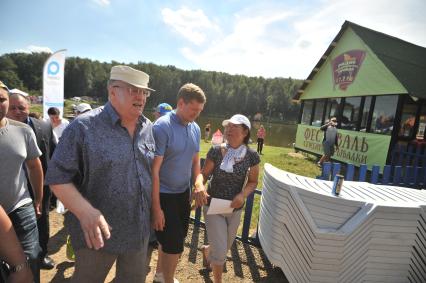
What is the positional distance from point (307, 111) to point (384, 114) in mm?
6607

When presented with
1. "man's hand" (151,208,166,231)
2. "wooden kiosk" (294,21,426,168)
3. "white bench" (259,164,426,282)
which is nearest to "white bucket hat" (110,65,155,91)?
"man's hand" (151,208,166,231)

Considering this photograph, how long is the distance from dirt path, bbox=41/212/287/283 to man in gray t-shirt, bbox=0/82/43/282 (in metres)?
1.11

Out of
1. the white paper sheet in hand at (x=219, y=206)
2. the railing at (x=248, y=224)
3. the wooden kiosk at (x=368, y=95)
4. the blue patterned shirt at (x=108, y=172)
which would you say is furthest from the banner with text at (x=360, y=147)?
the blue patterned shirt at (x=108, y=172)

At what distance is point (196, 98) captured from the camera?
2.67 m

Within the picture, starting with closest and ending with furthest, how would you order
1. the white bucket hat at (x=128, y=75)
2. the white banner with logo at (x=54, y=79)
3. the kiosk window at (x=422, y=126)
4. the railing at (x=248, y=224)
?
the white bucket hat at (x=128, y=75) < the railing at (x=248, y=224) < the white banner with logo at (x=54, y=79) < the kiosk window at (x=422, y=126)

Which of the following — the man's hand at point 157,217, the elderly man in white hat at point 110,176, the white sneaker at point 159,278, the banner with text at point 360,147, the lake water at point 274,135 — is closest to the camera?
the elderly man in white hat at point 110,176

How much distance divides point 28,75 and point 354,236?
342 feet

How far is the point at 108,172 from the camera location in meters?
1.73

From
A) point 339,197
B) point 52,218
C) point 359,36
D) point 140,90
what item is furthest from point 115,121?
point 359,36

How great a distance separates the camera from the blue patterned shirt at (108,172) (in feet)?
5.32

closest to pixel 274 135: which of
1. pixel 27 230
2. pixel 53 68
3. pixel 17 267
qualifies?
pixel 53 68

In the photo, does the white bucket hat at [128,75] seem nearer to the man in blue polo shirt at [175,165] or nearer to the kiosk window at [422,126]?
the man in blue polo shirt at [175,165]

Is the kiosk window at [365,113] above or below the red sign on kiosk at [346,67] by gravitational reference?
below

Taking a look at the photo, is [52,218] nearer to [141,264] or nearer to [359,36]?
[141,264]
